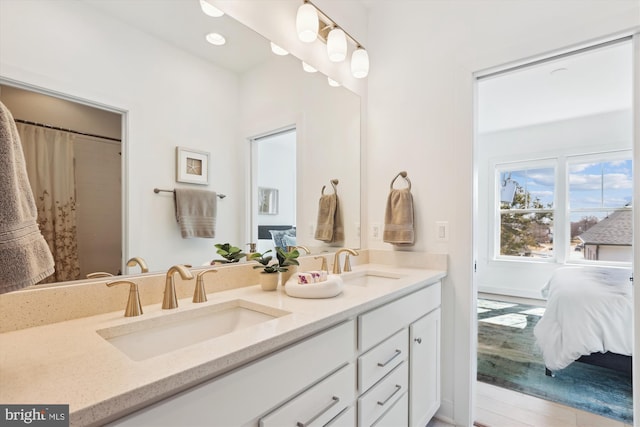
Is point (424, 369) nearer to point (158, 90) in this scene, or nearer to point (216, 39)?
point (158, 90)

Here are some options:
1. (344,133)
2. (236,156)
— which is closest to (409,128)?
(344,133)

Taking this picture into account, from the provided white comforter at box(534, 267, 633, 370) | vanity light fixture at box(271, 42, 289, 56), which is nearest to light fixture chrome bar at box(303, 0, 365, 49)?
vanity light fixture at box(271, 42, 289, 56)

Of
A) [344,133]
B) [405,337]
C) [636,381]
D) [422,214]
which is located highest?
[344,133]

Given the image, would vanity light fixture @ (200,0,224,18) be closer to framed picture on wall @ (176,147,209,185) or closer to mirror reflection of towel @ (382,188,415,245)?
framed picture on wall @ (176,147,209,185)

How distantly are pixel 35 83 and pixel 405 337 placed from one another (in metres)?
1.62

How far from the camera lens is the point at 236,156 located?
1.44 metres

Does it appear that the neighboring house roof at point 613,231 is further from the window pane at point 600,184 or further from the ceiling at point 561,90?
the ceiling at point 561,90

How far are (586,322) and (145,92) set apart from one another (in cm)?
296

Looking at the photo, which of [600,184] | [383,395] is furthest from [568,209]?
[383,395]

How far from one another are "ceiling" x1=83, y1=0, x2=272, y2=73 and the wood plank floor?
7.18 ft

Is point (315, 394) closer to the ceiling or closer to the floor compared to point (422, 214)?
closer to the floor

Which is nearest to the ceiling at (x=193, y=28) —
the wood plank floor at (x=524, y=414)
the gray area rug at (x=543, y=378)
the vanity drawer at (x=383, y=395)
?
the vanity drawer at (x=383, y=395)

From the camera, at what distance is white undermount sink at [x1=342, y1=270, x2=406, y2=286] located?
5.89ft

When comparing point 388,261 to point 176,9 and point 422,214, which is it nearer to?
point 422,214
